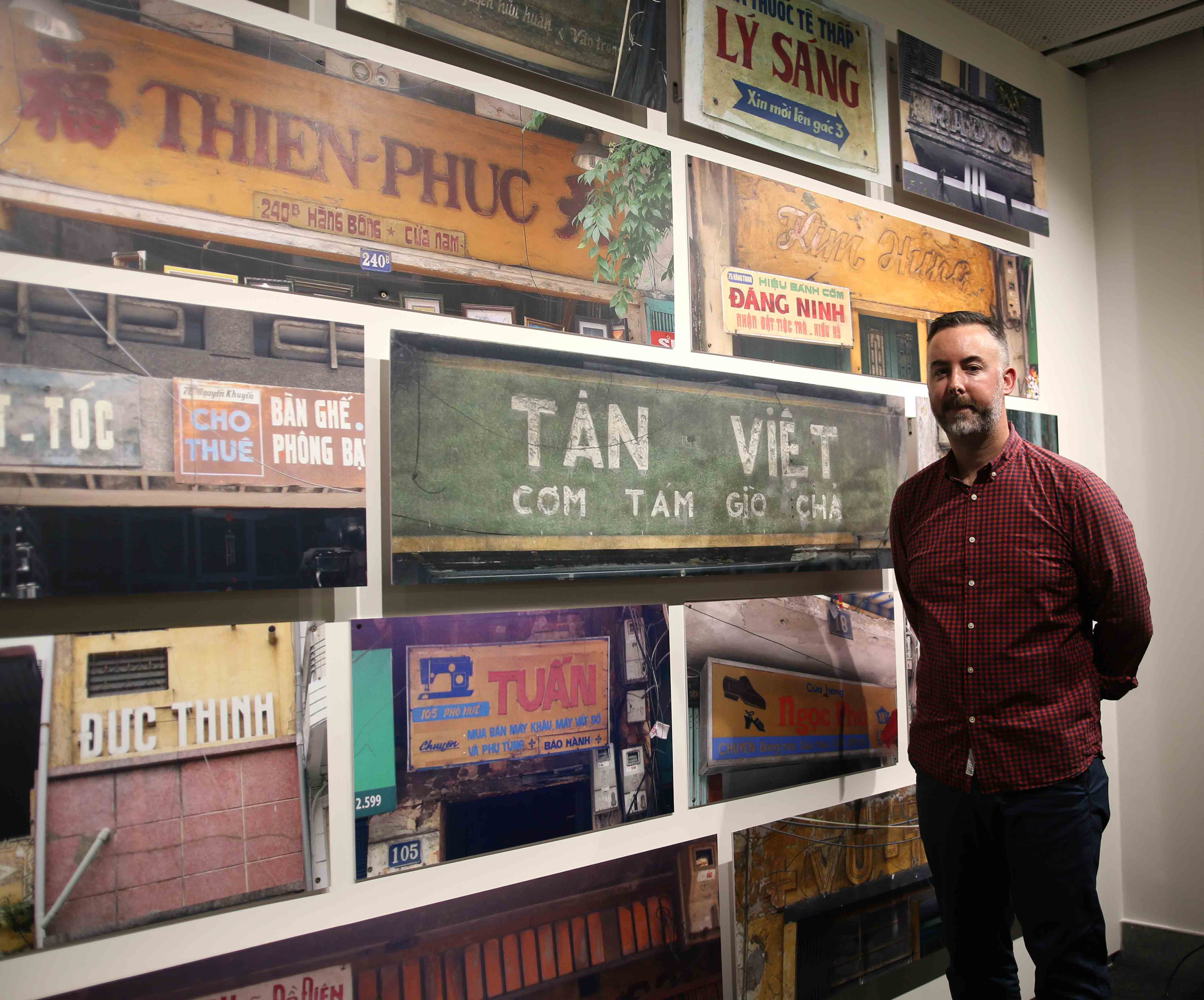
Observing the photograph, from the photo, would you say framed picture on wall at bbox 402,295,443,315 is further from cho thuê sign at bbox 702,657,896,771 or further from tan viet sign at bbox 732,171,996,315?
cho thuê sign at bbox 702,657,896,771

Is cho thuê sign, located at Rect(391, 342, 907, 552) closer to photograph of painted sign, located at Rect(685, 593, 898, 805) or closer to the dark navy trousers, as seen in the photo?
photograph of painted sign, located at Rect(685, 593, 898, 805)

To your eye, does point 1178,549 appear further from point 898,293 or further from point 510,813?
point 510,813

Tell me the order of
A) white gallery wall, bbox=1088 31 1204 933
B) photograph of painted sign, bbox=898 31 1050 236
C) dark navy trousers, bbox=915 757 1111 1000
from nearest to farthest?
dark navy trousers, bbox=915 757 1111 1000
photograph of painted sign, bbox=898 31 1050 236
white gallery wall, bbox=1088 31 1204 933

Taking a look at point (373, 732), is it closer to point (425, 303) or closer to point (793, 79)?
point (425, 303)

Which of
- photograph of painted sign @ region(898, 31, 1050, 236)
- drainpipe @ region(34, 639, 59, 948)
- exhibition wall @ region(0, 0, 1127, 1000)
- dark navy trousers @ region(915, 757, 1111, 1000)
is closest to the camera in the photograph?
drainpipe @ region(34, 639, 59, 948)

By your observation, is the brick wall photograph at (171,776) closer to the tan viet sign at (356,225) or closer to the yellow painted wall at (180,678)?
the yellow painted wall at (180,678)

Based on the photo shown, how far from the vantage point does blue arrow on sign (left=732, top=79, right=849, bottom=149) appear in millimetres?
1907

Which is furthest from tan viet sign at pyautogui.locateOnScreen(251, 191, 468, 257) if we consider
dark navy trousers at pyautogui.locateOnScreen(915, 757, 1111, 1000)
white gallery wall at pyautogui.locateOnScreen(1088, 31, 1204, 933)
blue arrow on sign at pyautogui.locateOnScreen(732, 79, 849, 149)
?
white gallery wall at pyautogui.locateOnScreen(1088, 31, 1204, 933)

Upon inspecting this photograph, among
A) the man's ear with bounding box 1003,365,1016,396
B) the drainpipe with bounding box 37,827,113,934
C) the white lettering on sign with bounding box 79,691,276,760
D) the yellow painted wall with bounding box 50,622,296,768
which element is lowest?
the drainpipe with bounding box 37,827,113,934

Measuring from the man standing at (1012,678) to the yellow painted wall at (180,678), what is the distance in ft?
3.87

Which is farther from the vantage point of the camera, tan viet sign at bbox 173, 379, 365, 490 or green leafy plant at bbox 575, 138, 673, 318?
green leafy plant at bbox 575, 138, 673, 318

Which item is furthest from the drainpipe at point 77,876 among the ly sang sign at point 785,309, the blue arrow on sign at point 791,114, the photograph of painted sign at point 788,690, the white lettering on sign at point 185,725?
the blue arrow on sign at point 791,114

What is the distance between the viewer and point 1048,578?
1.62 m

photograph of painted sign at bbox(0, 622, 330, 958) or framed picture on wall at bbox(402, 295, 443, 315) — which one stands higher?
framed picture on wall at bbox(402, 295, 443, 315)
